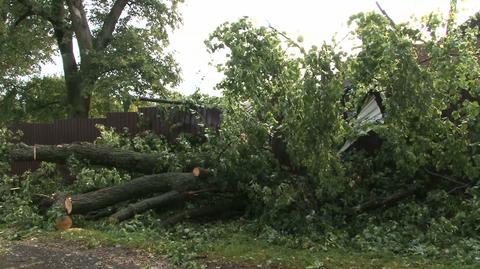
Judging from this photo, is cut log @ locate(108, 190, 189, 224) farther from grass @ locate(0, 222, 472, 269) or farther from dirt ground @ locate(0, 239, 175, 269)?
dirt ground @ locate(0, 239, 175, 269)

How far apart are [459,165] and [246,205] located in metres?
3.07

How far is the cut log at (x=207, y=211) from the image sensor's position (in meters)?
8.23

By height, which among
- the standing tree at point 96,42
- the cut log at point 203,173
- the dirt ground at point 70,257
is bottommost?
the dirt ground at point 70,257

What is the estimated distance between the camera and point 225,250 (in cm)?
631

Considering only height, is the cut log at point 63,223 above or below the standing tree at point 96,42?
below

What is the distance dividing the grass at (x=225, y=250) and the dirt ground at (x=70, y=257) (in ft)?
0.50

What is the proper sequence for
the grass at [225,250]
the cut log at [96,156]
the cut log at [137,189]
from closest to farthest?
the grass at [225,250] < the cut log at [137,189] < the cut log at [96,156]

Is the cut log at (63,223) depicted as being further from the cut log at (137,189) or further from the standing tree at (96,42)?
the standing tree at (96,42)

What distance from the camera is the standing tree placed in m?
19.0

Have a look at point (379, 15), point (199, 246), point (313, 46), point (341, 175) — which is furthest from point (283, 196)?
point (379, 15)

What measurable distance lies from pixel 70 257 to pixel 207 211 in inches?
98.5

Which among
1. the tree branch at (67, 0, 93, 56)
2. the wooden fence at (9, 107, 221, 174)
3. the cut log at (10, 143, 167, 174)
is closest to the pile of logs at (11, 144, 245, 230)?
the cut log at (10, 143, 167, 174)

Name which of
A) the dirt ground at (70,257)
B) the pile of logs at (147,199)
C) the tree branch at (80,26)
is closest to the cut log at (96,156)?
the pile of logs at (147,199)

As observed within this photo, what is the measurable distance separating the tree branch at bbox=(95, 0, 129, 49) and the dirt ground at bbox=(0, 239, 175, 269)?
14.3 m
